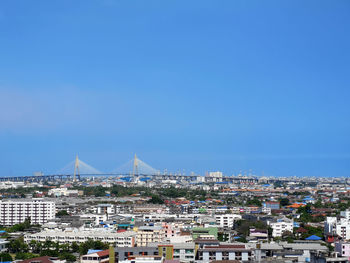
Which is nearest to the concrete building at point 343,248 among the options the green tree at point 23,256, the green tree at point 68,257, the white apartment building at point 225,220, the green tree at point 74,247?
the green tree at point 68,257

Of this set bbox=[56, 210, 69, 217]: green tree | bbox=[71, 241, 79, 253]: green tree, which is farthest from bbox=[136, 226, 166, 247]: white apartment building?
bbox=[56, 210, 69, 217]: green tree

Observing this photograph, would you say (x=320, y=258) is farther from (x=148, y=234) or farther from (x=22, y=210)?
(x=22, y=210)

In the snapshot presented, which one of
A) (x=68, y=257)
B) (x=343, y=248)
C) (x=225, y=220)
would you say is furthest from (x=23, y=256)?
(x=225, y=220)

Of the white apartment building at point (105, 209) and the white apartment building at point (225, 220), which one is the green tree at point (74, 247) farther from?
the white apartment building at point (105, 209)

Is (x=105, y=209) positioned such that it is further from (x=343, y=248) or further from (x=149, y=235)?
(x=343, y=248)

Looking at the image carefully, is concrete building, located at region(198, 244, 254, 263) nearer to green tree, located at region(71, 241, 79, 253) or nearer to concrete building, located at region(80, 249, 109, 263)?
concrete building, located at region(80, 249, 109, 263)

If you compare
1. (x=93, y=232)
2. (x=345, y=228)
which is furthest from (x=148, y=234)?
(x=345, y=228)

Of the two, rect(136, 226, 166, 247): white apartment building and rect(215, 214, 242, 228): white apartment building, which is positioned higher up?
rect(215, 214, 242, 228): white apartment building
